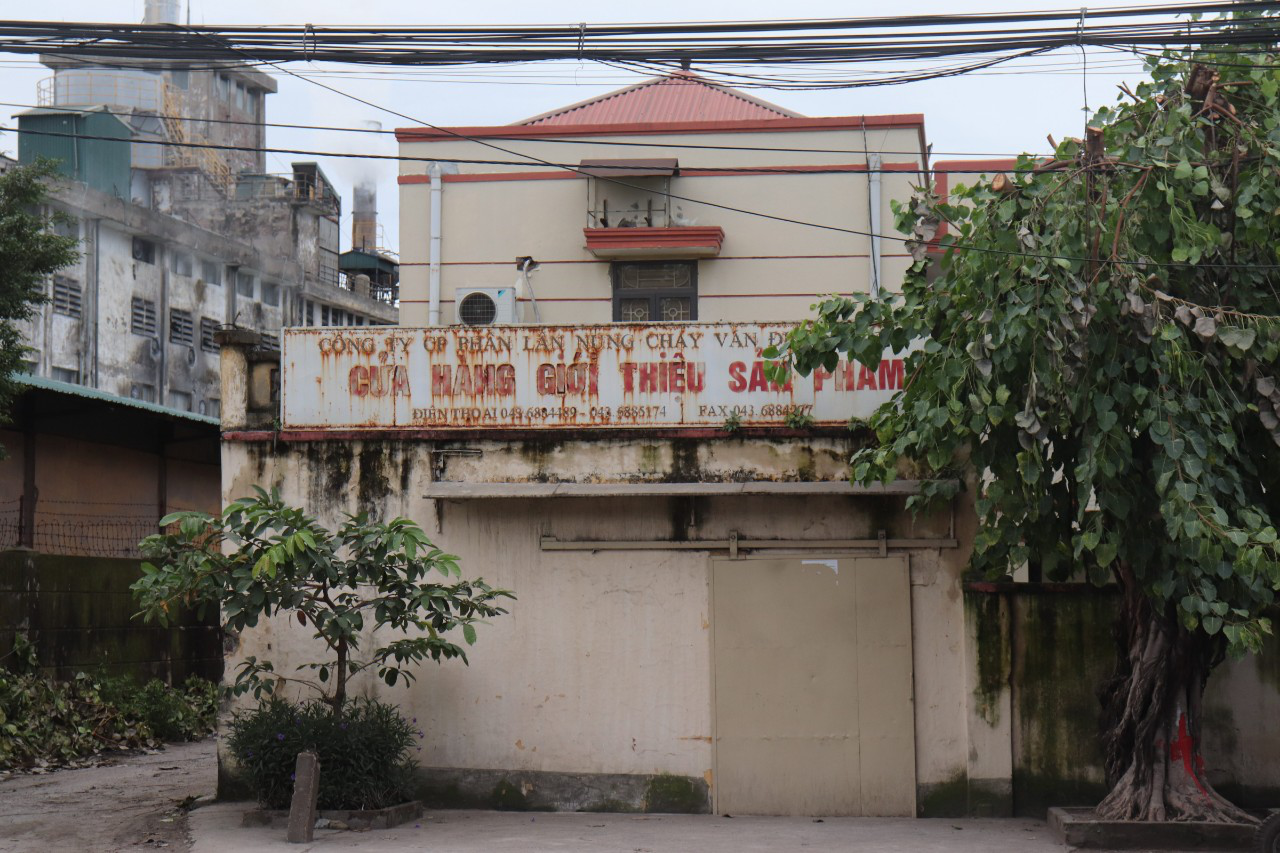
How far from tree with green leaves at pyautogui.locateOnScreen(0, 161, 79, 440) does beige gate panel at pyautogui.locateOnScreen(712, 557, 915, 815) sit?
8532mm

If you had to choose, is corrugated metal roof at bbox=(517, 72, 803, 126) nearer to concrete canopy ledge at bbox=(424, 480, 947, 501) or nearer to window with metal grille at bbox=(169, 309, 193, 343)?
concrete canopy ledge at bbox=(424, 480, 947, 501)

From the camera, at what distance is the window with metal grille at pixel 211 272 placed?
35.6 meters

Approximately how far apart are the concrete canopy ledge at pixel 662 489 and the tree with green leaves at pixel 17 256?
20.7 ft

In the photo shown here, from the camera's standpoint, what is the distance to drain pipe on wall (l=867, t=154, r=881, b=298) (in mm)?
16109

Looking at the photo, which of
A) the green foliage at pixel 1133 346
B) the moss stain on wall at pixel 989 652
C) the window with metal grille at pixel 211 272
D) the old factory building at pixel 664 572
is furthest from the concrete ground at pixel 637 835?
the window with metal grille at pixel 211 272

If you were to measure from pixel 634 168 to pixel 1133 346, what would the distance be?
756 centimetres

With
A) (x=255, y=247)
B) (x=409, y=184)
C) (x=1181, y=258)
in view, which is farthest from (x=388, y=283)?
(x=1181, y=258)

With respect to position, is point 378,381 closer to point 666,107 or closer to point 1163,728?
point 1163,728

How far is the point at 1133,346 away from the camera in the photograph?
31.0 ft

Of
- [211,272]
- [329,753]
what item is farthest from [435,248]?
[211,272]

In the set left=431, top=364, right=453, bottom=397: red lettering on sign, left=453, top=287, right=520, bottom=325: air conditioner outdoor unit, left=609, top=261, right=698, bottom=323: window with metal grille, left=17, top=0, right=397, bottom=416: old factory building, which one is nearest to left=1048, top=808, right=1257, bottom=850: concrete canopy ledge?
left=431, top=364, right=453, bottom=397: red lettering on sign

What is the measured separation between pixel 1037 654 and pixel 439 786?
195 inches

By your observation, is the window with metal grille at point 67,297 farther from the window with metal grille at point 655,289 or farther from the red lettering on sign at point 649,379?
the red lettering on sign at point 649,379

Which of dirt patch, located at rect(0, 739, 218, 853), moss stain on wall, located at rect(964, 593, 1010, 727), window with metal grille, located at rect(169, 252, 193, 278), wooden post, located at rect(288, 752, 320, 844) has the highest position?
window with metal grille, located at rect(169, 252, 193, 278)
